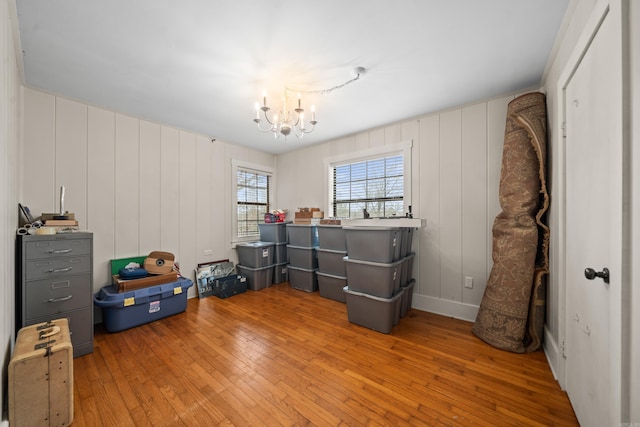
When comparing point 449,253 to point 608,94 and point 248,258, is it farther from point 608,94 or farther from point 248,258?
point 248,258

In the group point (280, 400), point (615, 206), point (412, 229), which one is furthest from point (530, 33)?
point (280, 400)

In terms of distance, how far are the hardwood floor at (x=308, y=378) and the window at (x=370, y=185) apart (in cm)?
169

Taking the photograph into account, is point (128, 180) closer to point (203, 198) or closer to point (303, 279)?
point (203, 198)

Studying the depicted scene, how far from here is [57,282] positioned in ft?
6.70

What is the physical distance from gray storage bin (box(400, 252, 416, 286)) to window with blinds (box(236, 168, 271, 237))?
3.00m

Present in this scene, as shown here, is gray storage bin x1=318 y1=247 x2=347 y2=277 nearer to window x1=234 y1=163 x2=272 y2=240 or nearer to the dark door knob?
window x1=234 y1=163 x2=272 y2=240

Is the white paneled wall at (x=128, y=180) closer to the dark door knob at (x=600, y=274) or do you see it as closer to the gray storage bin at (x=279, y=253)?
the gray storage bin at (x=279, y=253)

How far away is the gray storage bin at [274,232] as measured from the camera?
433 centimetres

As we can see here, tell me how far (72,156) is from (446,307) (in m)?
4.81

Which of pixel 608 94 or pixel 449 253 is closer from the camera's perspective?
pixel 608 94

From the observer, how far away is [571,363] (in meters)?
1.53

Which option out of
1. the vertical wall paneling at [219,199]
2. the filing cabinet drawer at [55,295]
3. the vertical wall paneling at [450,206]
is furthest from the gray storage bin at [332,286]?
the filing cabinet drawer at [55,295]

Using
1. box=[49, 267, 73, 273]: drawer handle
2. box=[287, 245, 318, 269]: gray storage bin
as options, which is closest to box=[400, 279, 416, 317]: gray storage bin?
box=[287, 245, 318, 269]: gray storage bin

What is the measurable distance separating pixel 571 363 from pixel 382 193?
2572 millimetres
